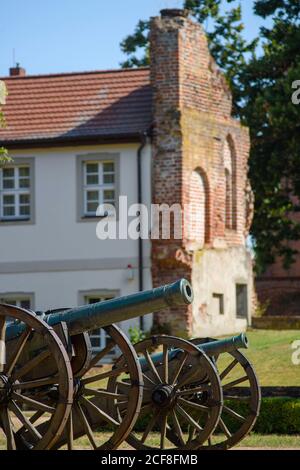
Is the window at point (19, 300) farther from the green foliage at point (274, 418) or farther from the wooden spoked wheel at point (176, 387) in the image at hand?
the wooden spoked wheel at point (176, 387)

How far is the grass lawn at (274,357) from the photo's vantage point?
24.8m

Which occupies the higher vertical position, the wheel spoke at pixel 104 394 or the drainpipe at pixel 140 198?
the drainpipe at pixel 140 198

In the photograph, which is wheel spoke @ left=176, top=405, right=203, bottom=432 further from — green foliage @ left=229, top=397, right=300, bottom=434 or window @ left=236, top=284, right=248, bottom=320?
window @ left=236, top=284, right=248, bottom=320

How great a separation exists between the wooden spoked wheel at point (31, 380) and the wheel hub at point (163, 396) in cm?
182

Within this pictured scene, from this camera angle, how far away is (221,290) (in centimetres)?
3291

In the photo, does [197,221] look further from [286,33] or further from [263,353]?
[286,33]

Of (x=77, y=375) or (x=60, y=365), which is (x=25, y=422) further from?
(x=77, y=375)

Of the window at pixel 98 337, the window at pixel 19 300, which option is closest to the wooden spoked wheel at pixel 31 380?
the window at pixel 98 337

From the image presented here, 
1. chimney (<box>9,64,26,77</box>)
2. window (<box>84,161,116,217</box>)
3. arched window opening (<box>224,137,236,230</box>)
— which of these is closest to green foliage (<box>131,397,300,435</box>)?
window (<box>84,161,116,217</box>)

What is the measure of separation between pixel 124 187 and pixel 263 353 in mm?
5985

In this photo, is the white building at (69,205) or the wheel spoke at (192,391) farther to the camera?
the white building at (69,205)

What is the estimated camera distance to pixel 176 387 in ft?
52.9
